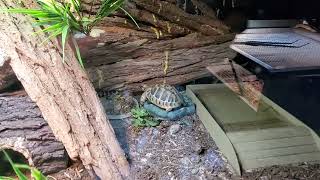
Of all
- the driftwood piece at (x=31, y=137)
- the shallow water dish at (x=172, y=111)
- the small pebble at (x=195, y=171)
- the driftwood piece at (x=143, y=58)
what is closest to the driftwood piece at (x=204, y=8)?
the driftwood piece at (x=143, y=58)

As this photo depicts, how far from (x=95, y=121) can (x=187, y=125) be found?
0.48 meters

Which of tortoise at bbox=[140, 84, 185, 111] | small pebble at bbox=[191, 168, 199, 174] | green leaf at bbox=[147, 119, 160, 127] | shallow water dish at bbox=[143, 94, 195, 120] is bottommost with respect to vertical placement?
small pebble at bbox=[191, 168, 199, 174]

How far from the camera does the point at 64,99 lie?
1286mm

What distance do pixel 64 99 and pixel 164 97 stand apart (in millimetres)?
569

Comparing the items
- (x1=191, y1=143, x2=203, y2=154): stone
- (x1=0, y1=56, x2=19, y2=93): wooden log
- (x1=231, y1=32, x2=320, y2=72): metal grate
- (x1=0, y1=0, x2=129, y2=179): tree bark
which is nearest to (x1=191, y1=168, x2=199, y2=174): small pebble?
(x1=191, y1=143, x2=203, y2=154): stone

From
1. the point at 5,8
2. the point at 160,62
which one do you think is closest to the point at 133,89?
the point at 160,62

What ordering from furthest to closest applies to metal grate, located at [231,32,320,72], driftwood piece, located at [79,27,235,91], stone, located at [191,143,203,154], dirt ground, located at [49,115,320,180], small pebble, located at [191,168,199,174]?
driftwood piece, located at [79,27,235,91]
stone, located at [191,143,203,154]
small pebble, located at [191,168,199,174]
dirt ground, located at [49,115,320,180]
metal grate, located at [231,32,320,72]

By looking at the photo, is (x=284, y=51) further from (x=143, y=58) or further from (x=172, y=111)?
(x=143, y=58)

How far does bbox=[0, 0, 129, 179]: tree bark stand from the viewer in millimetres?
1268

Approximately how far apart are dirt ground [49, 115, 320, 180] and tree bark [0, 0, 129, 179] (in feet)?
0.35

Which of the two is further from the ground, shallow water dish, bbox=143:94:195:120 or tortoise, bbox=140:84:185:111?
tortoise, bbox=140:84:185:111

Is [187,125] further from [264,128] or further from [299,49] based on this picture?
[299,49]

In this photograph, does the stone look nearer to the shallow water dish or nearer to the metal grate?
the shallow water dish

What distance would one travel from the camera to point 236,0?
4.00 feet
